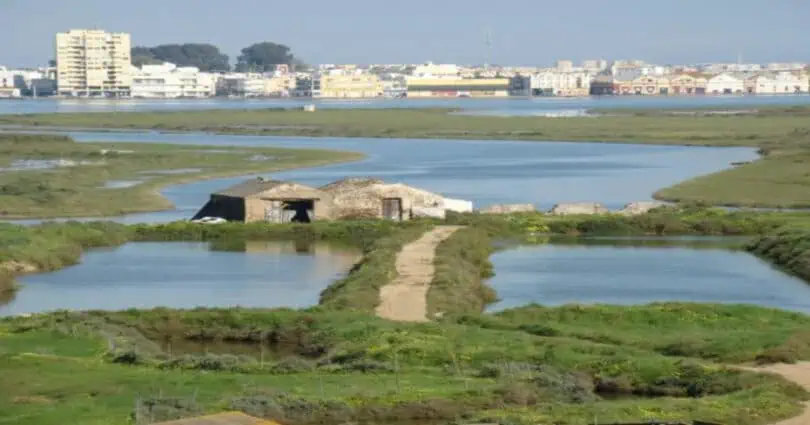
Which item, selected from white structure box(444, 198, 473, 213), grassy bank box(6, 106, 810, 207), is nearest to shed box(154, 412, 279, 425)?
white structure box(444, 198, 473, 213)

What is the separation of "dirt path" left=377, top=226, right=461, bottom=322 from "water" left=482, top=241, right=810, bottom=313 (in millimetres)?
1239

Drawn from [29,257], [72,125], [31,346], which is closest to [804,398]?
[31,346]

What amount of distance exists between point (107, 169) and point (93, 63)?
467 feet

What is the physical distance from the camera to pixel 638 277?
28.9 meters

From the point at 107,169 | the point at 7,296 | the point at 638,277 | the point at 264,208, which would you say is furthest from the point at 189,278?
the point at 107,169

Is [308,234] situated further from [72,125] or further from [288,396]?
[72,125]

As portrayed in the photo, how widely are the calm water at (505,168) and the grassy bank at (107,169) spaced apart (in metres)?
1.38

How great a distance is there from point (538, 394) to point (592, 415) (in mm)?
1387

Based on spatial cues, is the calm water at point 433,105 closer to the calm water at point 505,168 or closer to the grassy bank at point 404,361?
the calm water at point 505,168

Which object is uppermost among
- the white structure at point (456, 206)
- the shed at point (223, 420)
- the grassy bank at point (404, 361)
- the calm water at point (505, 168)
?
the shed at point (223, 420)

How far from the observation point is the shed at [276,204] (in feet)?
125

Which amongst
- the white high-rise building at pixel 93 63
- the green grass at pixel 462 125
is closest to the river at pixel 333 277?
the green grass at pixel 462 125

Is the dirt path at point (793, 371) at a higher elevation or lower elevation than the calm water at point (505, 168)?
higher

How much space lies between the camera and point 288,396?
1598cm
